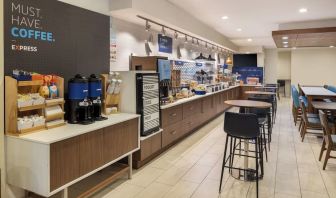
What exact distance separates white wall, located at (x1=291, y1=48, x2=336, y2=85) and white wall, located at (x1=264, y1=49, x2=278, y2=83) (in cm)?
110

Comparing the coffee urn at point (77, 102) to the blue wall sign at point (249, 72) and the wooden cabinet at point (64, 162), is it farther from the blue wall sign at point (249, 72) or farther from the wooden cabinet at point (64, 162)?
the blue wall sign at point (249, 72)

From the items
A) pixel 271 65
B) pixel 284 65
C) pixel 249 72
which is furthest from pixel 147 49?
pixel 284 65

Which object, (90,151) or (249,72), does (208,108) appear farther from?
(249,72)

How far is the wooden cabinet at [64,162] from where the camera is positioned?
2.45 meters

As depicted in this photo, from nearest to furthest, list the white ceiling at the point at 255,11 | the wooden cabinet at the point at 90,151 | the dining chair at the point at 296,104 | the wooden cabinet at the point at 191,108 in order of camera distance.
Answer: the wooden cabinet at the point at 90,151 → the white ceiling at the point at 255,11 → the wooden cabinet at the point at 191,108 → the dining chair at the point at 296,104

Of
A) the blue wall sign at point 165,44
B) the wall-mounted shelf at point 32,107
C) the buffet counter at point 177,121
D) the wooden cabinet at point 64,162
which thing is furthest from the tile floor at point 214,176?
the blue wall sign at point 165,44

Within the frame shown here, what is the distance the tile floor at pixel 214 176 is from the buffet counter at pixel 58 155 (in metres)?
0.59

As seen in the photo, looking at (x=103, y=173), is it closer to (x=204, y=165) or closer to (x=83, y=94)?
(x=83, y=94)

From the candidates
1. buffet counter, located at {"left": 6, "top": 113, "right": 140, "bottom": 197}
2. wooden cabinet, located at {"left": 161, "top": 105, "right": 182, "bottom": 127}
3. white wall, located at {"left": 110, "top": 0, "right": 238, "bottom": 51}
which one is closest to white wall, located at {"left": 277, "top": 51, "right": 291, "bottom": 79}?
white wall, located at {"left": 110, "top": 0, "right": 238, "bottom": 51}

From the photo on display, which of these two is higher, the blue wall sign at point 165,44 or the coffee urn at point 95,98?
the blue wall sign at point 165,44

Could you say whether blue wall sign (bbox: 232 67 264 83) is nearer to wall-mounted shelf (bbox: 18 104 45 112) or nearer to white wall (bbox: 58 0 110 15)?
white wall (bbox: 58 0 110 15)

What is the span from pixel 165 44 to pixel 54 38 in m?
3.54

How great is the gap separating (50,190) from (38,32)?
181cm

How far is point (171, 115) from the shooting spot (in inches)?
195
